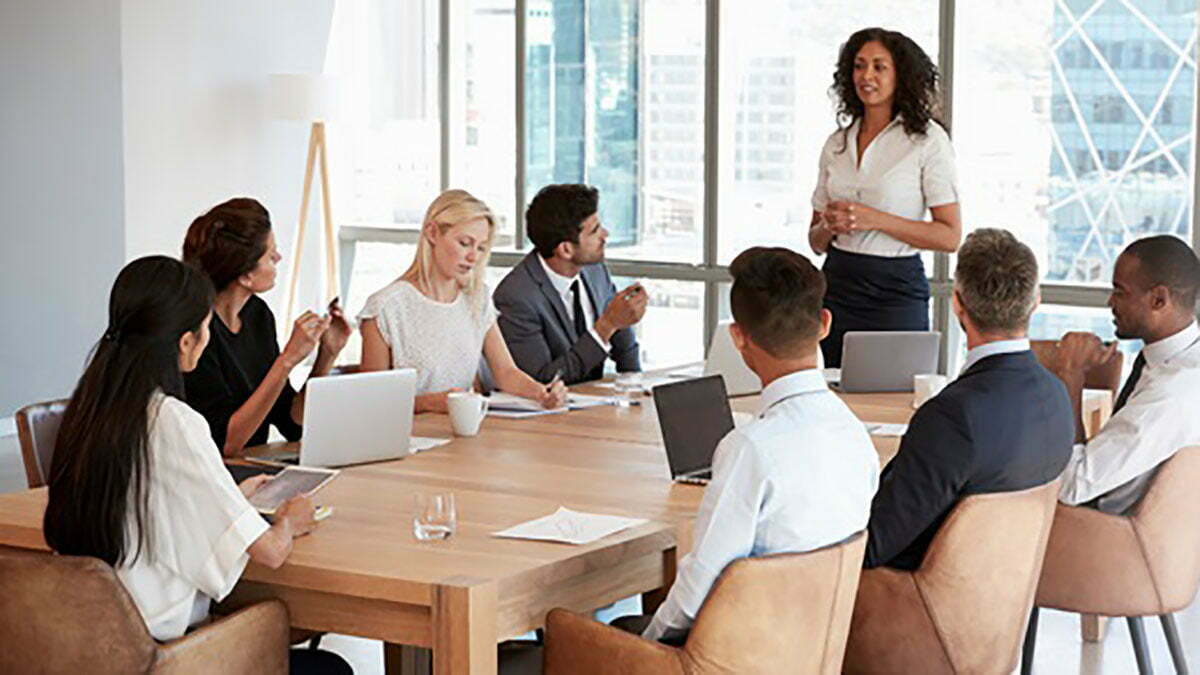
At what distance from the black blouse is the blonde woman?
0.33m

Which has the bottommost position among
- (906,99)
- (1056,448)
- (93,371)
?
(1056,448)

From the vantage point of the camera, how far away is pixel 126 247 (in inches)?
349

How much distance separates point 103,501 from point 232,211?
1626 millimetres

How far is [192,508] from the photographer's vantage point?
3.08m

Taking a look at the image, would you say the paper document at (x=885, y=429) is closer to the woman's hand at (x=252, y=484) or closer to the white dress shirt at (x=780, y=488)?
the white dress shirt at (x=780, y=488)

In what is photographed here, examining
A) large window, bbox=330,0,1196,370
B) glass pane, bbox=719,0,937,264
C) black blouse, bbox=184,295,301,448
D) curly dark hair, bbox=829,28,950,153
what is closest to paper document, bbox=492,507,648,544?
black blouse, bbox=184,295,301,448

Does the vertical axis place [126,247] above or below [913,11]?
below

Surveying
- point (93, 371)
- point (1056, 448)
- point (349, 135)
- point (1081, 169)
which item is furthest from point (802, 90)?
point (93, 371)

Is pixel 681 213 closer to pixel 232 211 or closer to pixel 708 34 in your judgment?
pixel 708 34

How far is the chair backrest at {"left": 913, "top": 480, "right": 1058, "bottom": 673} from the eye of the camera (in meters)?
3.44

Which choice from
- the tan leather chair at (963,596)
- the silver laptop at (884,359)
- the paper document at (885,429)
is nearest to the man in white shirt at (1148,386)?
the paper document at (885,429)

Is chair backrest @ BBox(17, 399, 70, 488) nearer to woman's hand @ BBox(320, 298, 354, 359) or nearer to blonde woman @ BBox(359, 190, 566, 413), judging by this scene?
woman's hand @ BBox(320, 298, 354, 359)

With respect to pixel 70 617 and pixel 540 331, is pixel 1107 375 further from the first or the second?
pixel 70 617

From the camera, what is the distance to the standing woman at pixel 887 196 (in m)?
5.90
